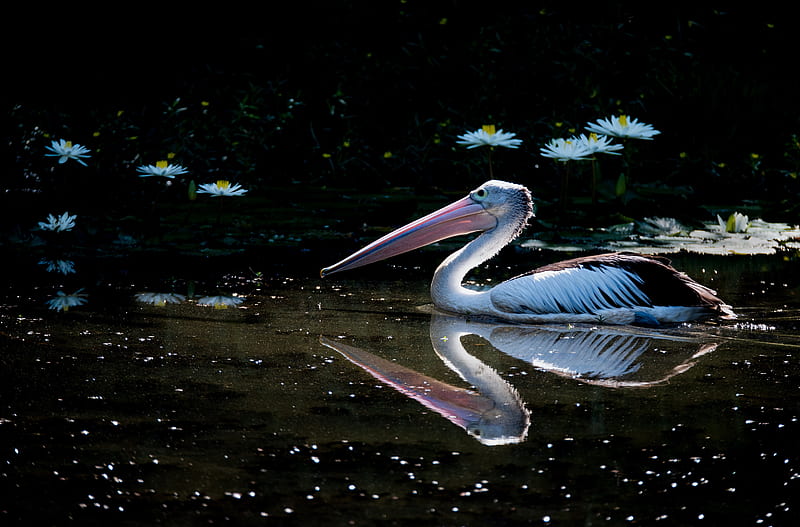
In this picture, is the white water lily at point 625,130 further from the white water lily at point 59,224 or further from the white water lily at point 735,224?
the white water lily at point 59,224

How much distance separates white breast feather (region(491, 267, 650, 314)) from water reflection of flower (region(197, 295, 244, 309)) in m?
1.40

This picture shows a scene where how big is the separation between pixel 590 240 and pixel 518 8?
6.16 m

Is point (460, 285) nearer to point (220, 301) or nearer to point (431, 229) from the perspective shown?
point (431, 229)

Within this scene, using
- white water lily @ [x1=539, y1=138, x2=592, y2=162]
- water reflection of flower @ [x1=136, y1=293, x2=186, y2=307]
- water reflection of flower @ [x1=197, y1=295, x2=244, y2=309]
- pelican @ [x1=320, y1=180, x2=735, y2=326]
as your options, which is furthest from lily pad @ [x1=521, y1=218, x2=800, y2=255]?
water reflection of flower @ [x1=136, y1=293, x2=186, y2=307]

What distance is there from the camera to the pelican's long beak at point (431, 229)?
645cm

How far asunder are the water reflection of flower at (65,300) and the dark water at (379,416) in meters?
0.07

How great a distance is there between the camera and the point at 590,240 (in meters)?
7.68

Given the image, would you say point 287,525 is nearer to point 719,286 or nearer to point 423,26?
point 719,286

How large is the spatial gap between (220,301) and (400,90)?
20.7 ft

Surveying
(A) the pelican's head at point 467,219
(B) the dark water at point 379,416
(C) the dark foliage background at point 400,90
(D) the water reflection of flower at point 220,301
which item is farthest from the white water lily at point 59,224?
(A) the pelican's head at point 467,219

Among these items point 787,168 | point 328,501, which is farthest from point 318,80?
point 328,501

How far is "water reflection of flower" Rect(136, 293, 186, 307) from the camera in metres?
5.93

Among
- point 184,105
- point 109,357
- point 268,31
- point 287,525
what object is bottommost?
point 287,525

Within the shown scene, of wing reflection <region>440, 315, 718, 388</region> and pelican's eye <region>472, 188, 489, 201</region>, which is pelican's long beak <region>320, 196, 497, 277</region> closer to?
pelican's eye <region>472, 188, 489, 201</region>
